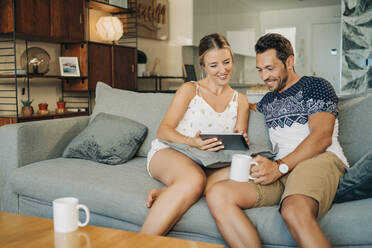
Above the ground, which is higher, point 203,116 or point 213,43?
point 213,43

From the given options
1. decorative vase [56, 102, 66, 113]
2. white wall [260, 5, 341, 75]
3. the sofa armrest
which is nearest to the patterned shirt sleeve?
the sofa armrest

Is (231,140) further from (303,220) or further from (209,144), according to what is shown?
(303,220)

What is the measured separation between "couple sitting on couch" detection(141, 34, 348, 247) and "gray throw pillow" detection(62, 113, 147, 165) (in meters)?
0.35

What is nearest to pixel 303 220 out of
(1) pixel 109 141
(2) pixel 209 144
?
(2) pixel 209 144

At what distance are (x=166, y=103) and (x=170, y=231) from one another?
3.02 ft

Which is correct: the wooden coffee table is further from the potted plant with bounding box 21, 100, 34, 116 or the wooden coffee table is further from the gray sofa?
the potted plant with bounding box 21, 100, 34, 116

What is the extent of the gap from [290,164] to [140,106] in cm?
107

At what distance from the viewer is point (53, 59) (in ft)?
12.6

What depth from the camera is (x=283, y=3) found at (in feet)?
23.5

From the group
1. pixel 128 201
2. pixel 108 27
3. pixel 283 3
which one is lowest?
pixel 128 201

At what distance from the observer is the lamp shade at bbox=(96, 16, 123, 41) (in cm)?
407

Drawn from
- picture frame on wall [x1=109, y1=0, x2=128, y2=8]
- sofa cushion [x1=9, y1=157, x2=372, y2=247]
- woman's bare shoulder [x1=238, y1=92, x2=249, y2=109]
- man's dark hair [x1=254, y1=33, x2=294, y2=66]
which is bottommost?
sofa cushion [x1=9, y1=157, x2=372, y2=247]

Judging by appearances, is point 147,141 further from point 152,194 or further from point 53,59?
point 53,59

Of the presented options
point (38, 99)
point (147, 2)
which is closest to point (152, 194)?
point (38, 99)
